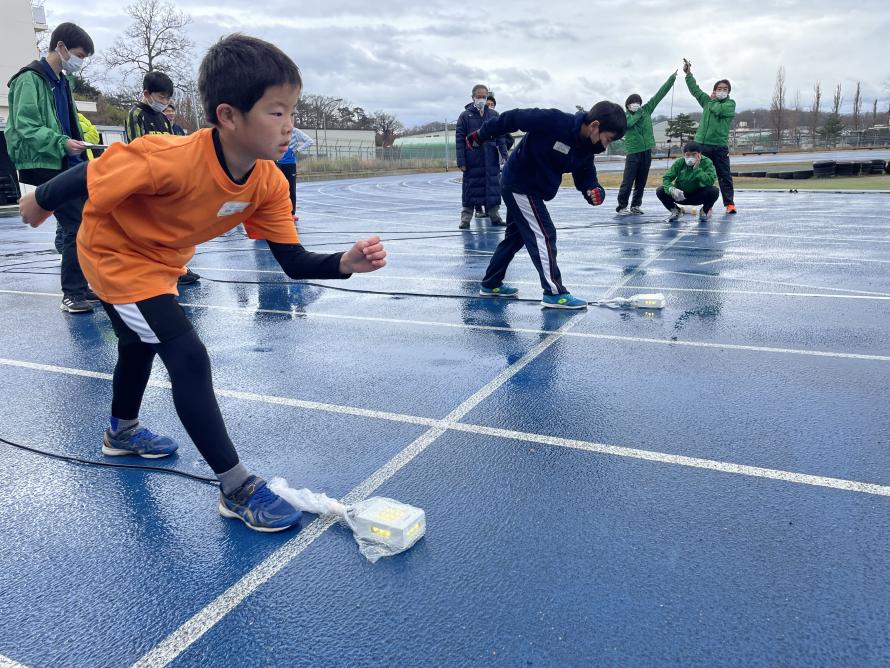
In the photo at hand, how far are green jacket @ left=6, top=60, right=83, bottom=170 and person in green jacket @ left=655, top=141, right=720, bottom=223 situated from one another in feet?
31.3

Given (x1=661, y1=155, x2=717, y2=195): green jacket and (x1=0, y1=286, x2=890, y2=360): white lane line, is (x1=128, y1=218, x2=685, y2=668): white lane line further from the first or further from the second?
(x1=661, y1=155, x2=717, y2=195): green jacket

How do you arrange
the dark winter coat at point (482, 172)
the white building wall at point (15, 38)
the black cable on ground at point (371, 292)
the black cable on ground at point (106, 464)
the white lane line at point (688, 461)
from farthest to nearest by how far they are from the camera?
the white building wall at point (15, 38), the dark winter coat at point (482, 172), the black cable on ground at point (371, 292), the black cable on ground at point (106, 464), the white lane line at point (688, 461)

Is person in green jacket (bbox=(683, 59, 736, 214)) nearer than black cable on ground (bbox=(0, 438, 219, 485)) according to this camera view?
No

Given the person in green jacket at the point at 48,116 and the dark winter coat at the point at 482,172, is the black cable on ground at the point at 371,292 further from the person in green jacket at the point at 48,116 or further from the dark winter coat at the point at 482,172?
the dark winter coat at the point at 482,172

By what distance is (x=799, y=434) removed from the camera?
3172 millimetres

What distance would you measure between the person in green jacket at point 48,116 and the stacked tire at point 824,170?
2439 centimetres

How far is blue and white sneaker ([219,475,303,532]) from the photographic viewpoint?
8.04 feet

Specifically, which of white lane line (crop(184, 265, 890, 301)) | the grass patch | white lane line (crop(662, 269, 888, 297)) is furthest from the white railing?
white lane line (crop(662, 269, 888, 297))

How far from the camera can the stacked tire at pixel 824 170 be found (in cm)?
2348

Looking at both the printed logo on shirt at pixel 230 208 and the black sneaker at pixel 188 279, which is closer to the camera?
the printed logo on shirt at pixel 230 208

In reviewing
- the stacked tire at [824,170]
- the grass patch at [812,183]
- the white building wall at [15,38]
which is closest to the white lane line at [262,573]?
the grass patch at [812,183]

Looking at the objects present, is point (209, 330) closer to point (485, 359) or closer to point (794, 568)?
point (485, 359)

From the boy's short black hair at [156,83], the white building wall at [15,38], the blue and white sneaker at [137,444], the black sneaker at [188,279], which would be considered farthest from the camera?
the white building wall at [15,38]

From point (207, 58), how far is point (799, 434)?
9.90 feet
